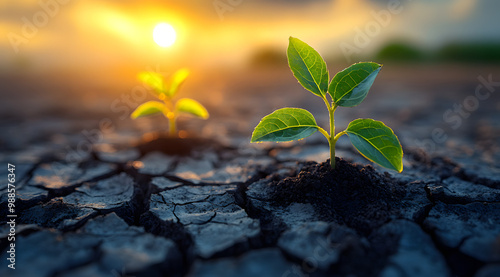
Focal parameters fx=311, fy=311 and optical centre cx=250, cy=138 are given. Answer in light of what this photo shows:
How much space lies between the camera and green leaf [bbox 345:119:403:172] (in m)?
1.25

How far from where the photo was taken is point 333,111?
1.36 meters

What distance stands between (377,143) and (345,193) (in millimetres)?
283

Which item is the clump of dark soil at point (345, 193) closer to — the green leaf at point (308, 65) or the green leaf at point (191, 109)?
the green leaf at point (308, 65)

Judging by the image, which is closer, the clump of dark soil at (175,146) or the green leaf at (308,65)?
the green leaf at (308,65)

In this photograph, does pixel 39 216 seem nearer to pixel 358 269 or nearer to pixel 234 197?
pixel 234 197

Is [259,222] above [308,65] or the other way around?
the other way around

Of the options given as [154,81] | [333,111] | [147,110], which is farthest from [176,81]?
[333,111]

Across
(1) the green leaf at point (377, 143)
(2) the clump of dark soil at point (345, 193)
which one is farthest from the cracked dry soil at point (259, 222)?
(1) the green leaf at point (377, 143)

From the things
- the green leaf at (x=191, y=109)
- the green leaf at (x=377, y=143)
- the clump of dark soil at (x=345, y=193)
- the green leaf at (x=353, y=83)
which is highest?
the green leaf at (x=353, y=83)

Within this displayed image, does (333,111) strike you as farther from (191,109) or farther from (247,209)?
(191,109)

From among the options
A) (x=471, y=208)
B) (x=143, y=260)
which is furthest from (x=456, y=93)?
(x=143, y=260)

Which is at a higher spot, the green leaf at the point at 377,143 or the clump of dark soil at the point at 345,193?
the green leaf at the point at 377,143

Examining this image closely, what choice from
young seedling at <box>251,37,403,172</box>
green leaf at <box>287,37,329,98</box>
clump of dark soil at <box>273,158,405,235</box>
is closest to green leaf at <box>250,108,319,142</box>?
young seedling at <box>251,37,403,172</box>

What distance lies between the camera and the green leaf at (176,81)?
2.24m
